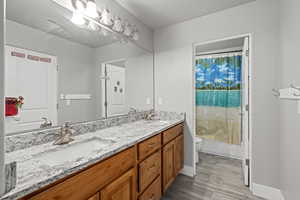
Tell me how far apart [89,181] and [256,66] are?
2.15 meters

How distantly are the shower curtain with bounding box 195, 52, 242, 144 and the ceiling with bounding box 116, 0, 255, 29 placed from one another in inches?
49.6

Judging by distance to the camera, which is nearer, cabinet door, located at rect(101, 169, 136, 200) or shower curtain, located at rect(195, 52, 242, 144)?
cabinet door, located at rect(101, 169, 136, 200)

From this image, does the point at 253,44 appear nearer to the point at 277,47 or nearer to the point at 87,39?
the point at 277,47

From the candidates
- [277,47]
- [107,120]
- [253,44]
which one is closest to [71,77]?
[107,120]

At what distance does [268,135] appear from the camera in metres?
1.73


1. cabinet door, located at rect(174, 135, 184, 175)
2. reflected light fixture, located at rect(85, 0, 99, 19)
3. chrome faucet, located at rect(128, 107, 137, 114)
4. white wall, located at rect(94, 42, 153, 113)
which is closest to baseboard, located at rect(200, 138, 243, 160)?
cabinet door, located at rect(174, 135, 184, 175)

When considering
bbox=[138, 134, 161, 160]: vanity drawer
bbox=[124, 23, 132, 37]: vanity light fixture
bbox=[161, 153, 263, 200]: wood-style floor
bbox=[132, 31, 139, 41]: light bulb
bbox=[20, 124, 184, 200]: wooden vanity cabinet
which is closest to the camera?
bbox=[20, 124, 184, 200]: wooden vanity cabinet

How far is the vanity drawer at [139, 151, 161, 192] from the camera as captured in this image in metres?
1.30

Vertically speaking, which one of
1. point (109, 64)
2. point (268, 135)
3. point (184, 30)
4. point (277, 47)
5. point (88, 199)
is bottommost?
point (88, 199)

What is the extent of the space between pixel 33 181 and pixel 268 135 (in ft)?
7.37

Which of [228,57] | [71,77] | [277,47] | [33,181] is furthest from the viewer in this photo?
[228,57]

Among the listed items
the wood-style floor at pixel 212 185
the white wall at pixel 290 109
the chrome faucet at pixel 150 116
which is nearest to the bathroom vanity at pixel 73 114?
the wood-style floor at pixel 212 185

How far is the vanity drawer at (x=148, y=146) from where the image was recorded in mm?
1299

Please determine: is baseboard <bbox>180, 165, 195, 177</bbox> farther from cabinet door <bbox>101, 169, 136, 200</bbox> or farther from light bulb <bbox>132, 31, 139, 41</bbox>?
light bulb <bbox>132, 31, 139, 41</bbox>
